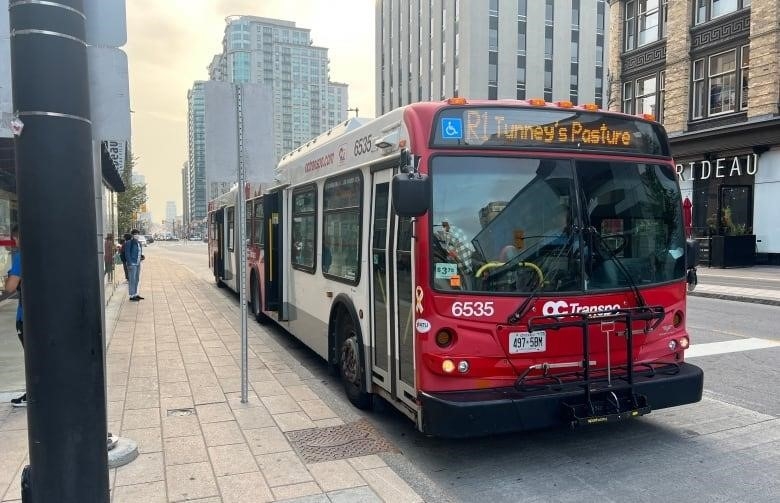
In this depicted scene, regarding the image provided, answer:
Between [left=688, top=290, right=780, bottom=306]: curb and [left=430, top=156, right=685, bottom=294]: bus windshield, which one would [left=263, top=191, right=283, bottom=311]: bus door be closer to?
[left=430, top=156, right=685, bottom=294]: bus windshield

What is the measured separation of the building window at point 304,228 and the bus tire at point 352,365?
1418 mm

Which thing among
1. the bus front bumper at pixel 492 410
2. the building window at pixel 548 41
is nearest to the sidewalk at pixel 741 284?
the bus front bumper at pixel 492 410

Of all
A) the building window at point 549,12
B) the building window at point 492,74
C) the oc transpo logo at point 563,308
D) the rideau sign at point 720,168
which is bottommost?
the oc transpo logo at point 563,308

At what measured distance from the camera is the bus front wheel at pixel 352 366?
5.88 meters

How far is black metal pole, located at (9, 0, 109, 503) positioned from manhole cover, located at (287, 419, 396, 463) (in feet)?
7.36

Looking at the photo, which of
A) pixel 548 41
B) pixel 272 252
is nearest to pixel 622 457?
pixel 272 252

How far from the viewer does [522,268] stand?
4.72 metres

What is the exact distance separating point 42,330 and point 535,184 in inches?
138

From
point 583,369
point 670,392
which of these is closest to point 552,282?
point 583,369

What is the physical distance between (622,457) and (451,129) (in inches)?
113

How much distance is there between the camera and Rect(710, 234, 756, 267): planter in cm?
2272

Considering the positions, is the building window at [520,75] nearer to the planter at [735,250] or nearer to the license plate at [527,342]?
the planter at [735,250]

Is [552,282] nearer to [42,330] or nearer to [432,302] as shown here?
[432,302]

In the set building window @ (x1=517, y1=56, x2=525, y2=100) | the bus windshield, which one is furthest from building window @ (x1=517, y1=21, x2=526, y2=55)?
the bus windshield
